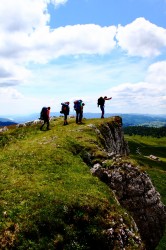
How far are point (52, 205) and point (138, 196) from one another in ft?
37.4

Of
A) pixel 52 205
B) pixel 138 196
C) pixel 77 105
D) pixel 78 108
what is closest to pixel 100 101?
pixel 77 105

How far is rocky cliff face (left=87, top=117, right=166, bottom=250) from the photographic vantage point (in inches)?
1128

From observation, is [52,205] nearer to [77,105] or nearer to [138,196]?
[138,196]

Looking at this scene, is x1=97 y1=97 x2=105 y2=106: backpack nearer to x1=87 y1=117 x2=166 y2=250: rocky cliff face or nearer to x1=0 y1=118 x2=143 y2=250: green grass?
x1=87 y1=117 x2=166 y2=250: rocky cliff face

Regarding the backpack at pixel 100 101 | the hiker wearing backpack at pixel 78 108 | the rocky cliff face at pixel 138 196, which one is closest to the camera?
the rocky cliff face at pixel 138 196

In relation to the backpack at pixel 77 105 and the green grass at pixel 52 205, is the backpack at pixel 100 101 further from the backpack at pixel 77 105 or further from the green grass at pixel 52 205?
the green grass at pixel 52 205

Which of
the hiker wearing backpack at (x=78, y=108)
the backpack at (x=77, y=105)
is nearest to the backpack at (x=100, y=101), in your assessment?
the hiker wearing backpack at (x=78, y=108)

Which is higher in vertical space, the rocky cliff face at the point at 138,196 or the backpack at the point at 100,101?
the backpack at the point at 100,101

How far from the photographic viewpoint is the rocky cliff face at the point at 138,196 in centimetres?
2864

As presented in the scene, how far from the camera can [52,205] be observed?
20656 millimetres

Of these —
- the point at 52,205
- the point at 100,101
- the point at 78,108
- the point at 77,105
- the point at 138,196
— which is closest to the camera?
the point at 52,205

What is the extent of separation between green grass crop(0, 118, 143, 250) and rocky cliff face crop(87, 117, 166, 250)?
2437 millimetres

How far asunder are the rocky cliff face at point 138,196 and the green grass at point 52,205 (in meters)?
2.44

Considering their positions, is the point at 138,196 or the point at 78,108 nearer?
the point at 138,196
